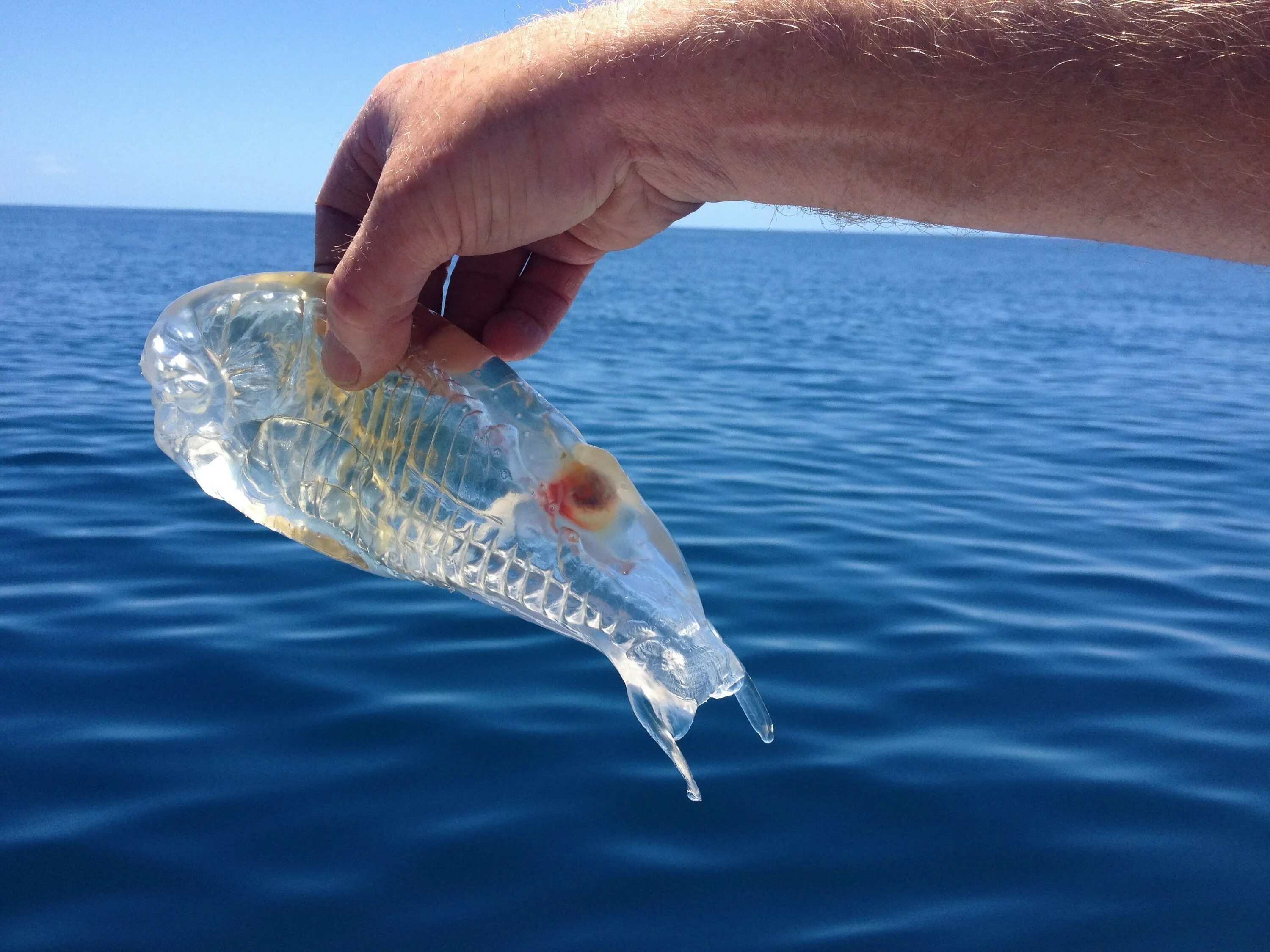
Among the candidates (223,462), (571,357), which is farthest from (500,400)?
(571,357)

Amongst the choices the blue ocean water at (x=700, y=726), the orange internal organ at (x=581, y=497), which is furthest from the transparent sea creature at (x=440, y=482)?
the blue ocean water at (x=700, y=726)

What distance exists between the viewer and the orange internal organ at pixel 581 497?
5.65ft

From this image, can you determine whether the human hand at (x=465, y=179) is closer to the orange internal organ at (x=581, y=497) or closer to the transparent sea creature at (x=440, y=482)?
Result: the transparent sea creature at (x=440, y=482)

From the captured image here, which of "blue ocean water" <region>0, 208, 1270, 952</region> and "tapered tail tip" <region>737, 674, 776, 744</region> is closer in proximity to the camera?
"tapered tail tip" <region>737, 674, 776, 744</region>

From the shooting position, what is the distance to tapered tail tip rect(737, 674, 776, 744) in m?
1.74

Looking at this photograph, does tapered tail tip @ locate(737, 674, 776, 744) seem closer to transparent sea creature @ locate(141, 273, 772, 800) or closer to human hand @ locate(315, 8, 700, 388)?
transparent sea creature @ locate(141, 273, 772, 800)

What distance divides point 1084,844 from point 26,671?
3.89 m

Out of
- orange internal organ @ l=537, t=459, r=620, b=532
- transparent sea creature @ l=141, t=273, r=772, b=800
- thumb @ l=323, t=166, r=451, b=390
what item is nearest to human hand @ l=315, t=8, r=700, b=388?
thumb @ l=323, t=166, r=451, b=390

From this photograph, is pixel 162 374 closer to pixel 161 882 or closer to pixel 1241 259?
pixel 161 882

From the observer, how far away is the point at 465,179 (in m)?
1.43

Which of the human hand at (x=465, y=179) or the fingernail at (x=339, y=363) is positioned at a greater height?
the human hand at (x=465, y=179)

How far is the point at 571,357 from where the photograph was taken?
1443 cm

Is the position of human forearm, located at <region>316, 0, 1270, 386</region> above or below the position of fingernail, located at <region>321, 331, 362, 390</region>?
above

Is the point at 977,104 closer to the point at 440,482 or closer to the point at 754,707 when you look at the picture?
the point at 754,707
